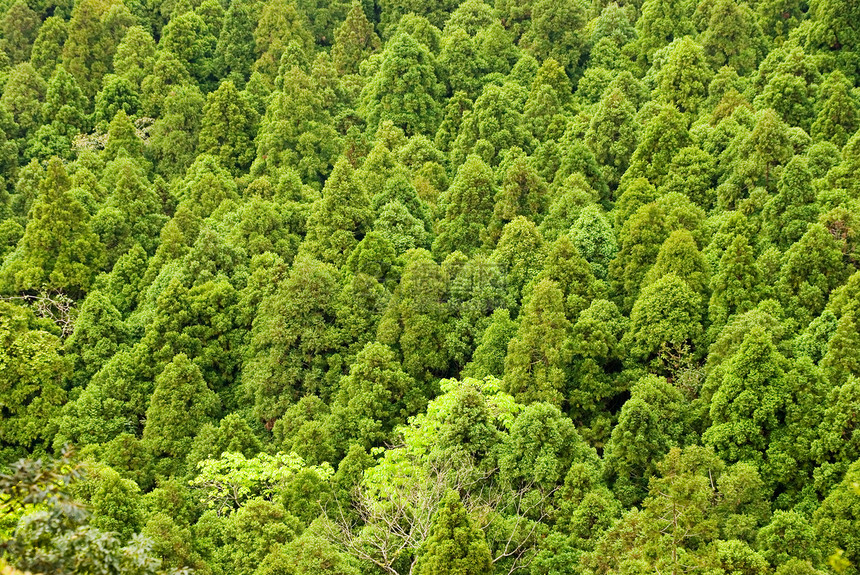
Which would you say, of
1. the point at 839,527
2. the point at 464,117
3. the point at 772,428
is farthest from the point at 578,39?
the point at 839,527

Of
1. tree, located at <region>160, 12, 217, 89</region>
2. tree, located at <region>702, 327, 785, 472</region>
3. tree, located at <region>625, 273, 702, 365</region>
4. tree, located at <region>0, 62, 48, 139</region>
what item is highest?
tree, located at <region>160, 12, 217, 89</region>

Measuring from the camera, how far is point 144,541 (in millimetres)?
15625

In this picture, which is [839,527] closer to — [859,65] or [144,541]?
[144,541]

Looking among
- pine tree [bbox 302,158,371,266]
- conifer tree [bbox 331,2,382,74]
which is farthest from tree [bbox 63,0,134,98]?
pine tree [bbox 302,158,371,266]

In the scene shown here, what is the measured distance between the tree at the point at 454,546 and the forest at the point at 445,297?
105 mm

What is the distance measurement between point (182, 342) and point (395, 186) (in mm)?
14701

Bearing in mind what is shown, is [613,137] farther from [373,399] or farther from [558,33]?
[373,399]

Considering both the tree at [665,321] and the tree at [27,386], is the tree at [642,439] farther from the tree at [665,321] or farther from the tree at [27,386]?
the tree at [27,386]

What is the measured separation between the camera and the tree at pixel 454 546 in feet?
98.6

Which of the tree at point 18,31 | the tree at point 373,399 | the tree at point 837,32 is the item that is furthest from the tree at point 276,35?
the tree at point 373,399

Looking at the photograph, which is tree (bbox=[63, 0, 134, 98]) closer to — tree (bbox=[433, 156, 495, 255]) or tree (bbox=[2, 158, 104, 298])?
tree (bbox=[2, 158, 104, 298])

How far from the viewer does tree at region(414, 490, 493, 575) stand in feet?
98.6

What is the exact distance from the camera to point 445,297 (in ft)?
156

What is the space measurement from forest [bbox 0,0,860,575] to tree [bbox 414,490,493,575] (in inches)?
4.1
